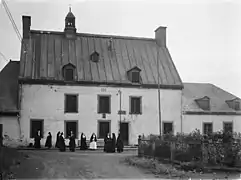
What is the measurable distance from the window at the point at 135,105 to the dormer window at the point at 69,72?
5.03 meters

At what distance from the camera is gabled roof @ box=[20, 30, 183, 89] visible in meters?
31.7

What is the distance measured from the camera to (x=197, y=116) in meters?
33.4

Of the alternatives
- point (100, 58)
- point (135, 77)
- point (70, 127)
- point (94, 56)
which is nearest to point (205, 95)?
point (135, 77)

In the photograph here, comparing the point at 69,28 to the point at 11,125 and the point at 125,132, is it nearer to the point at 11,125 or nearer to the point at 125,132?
the point at 11,125

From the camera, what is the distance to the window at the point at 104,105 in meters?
31.8

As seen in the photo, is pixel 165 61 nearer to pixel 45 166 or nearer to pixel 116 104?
pixel 116 104

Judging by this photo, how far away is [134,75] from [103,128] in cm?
504

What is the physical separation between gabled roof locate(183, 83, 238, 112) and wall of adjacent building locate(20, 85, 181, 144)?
60.7 inches

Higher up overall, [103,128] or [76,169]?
[103,128]

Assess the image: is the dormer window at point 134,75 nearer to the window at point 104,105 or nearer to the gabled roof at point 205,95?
the window at point 104,105

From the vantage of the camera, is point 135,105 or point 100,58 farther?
point 100,58

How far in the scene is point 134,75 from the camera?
3319 cm

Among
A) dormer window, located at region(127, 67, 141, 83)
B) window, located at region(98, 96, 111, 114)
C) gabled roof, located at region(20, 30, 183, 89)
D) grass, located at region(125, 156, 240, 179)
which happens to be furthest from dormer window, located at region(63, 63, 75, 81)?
grass, located at region(125, 156, 240, 179)

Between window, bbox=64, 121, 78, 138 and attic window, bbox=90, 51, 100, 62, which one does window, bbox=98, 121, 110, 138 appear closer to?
window, bbox=64, 121, 78, 138
